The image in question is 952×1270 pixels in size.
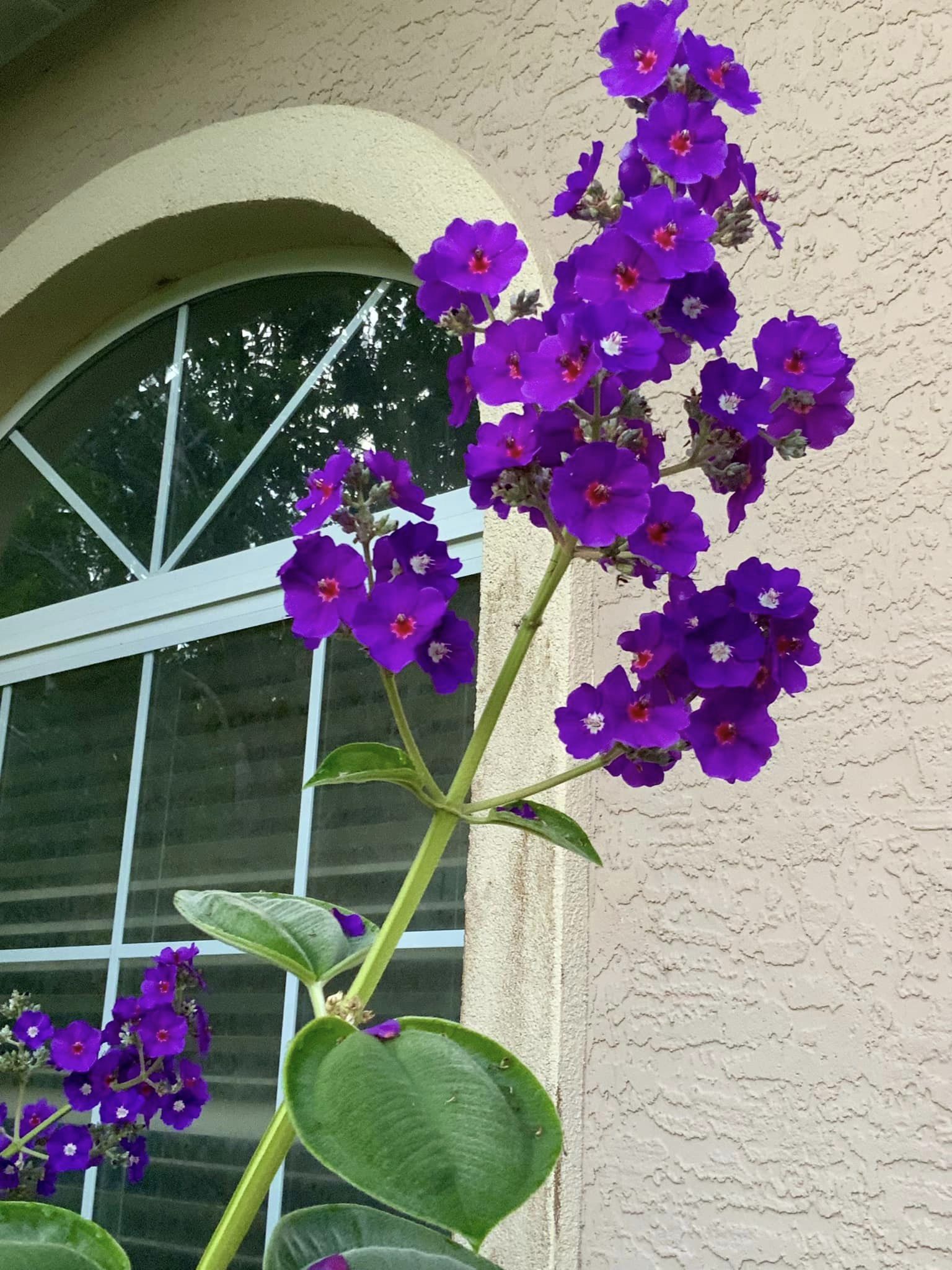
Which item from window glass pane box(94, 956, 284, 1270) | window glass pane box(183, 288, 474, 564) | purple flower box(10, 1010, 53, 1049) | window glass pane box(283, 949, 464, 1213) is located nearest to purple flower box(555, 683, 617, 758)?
purple flower box(10, 1010, 53, 1049)

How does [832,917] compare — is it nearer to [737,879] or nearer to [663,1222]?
[737,879]

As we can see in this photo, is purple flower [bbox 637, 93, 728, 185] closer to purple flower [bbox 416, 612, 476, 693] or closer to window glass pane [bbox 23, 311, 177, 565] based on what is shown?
purple flower [bbox 416, 612, 476, 693]

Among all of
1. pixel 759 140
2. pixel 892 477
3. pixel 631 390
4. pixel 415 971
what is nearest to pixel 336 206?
pixel 759 140

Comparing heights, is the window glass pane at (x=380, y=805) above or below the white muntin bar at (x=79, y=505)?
below

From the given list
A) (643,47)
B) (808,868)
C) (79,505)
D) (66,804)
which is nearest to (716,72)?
(643,47)

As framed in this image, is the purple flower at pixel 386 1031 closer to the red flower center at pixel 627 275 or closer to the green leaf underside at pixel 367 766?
the green leaf underside at pixel 367 766

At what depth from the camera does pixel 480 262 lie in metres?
0.78

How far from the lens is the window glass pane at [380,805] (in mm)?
2031

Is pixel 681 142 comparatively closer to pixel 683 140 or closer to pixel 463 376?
pixel 683 140

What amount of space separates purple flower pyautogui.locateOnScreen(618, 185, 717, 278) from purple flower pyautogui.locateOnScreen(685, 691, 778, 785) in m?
0.25

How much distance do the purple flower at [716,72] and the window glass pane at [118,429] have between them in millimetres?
2141

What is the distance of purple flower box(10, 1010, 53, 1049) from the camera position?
4.50 ft

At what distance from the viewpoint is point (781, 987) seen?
145 cm

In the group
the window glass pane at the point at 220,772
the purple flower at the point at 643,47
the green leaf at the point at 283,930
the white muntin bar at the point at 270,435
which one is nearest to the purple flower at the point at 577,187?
the purple flower at the point at 643,47
